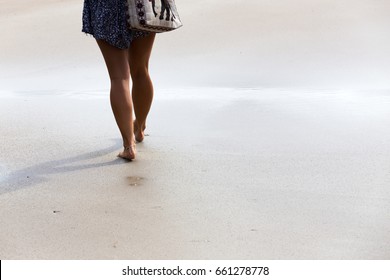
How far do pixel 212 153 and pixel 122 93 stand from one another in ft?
2.22

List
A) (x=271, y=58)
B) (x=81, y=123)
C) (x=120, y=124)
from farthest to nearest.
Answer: (x=271, y=58) < (x=81, y=123) < (x=120, y=124)

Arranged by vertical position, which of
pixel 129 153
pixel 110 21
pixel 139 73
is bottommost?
pixel 129 153

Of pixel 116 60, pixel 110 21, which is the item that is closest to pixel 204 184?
pixel 116 60

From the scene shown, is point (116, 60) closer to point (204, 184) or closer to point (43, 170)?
point (43, 170)

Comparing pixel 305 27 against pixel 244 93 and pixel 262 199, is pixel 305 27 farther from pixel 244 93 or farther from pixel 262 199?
pixel 262 199

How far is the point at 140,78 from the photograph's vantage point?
16.6 ft

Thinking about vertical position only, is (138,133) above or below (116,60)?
below

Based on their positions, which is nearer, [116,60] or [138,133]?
[116,60]

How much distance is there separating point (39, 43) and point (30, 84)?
278 cm

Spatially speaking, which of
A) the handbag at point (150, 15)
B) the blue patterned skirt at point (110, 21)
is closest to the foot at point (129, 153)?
the blue patterned skirt at point (110, 21)

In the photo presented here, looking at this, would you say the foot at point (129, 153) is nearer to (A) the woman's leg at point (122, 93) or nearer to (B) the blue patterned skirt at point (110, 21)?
(A) the woman's leg at point (122, 93)

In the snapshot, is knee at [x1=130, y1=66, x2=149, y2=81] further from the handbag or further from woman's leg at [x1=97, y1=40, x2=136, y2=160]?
the handbag

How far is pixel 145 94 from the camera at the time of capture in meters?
5.13

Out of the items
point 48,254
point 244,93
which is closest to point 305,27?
point 244,93
